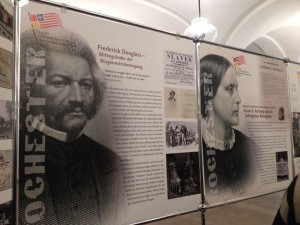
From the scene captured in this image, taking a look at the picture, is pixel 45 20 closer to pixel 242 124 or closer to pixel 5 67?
pixel 5 67

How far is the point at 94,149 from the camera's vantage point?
158cm

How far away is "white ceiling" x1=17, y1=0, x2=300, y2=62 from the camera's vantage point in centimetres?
510

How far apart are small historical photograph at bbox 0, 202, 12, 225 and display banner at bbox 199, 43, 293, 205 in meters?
1.25

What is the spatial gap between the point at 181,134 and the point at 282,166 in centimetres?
113

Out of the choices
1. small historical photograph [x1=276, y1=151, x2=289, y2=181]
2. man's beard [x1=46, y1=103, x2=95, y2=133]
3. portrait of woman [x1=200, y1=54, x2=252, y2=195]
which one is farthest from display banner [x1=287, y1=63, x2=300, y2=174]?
man's beard [x1=46, y1=103, x2=95, y2=133]

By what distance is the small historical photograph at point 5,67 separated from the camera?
117cm

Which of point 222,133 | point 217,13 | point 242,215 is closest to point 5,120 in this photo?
point 222,133

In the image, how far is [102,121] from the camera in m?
1.61

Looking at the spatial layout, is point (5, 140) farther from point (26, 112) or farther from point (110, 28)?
point (110, 28)

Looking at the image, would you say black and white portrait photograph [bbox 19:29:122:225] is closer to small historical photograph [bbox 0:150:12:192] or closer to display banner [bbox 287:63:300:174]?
small historical photograph [bbox 0:150:12:192]

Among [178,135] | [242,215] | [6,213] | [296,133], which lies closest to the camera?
[6,213]

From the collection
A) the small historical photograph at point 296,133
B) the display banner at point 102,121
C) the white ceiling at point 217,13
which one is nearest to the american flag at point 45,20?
the display banner at point 102,121

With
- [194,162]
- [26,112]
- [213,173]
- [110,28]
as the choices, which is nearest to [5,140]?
Answer: [26,112]

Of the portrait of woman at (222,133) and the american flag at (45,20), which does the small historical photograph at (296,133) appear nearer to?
the portrait of woman at (222,133)
